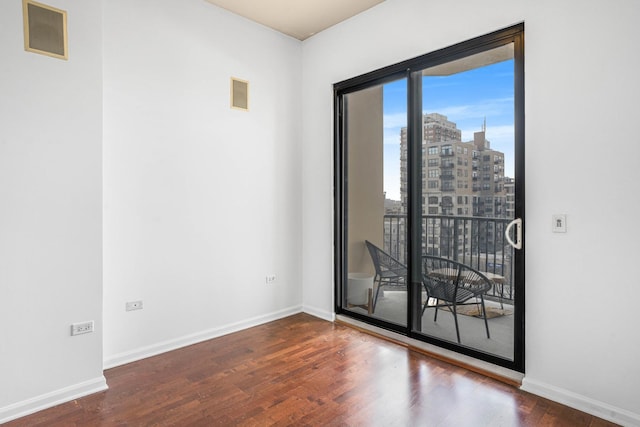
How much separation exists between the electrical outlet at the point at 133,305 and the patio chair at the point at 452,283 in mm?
2424

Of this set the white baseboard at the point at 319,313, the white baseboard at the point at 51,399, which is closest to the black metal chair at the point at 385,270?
the white baseboard at the point at 319,313

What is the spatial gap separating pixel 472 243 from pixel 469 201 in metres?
0.33

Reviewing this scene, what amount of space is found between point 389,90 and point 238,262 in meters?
2.27

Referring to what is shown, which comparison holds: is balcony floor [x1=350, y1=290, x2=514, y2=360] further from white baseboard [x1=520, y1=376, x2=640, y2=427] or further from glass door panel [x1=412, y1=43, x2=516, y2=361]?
white baseboard [x1=520, y1=376, x2=640, y2=427]

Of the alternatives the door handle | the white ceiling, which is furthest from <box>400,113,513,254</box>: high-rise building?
the white ceiling

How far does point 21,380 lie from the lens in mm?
2215

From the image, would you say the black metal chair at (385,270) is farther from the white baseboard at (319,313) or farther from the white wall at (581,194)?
the white wall at (581,194)

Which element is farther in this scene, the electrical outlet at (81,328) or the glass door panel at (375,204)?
the glass door panel at (375,204)

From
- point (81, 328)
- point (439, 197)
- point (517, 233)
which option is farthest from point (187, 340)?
point (517, 233)

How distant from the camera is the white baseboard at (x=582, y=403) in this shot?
6.87ft

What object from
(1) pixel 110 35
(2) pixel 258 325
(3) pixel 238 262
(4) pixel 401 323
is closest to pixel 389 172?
(4) pixel 401 323

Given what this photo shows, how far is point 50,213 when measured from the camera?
233cm

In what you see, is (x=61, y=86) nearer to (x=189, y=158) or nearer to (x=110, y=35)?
(x=110, y=35)

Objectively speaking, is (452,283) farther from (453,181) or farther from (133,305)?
(133,305)
